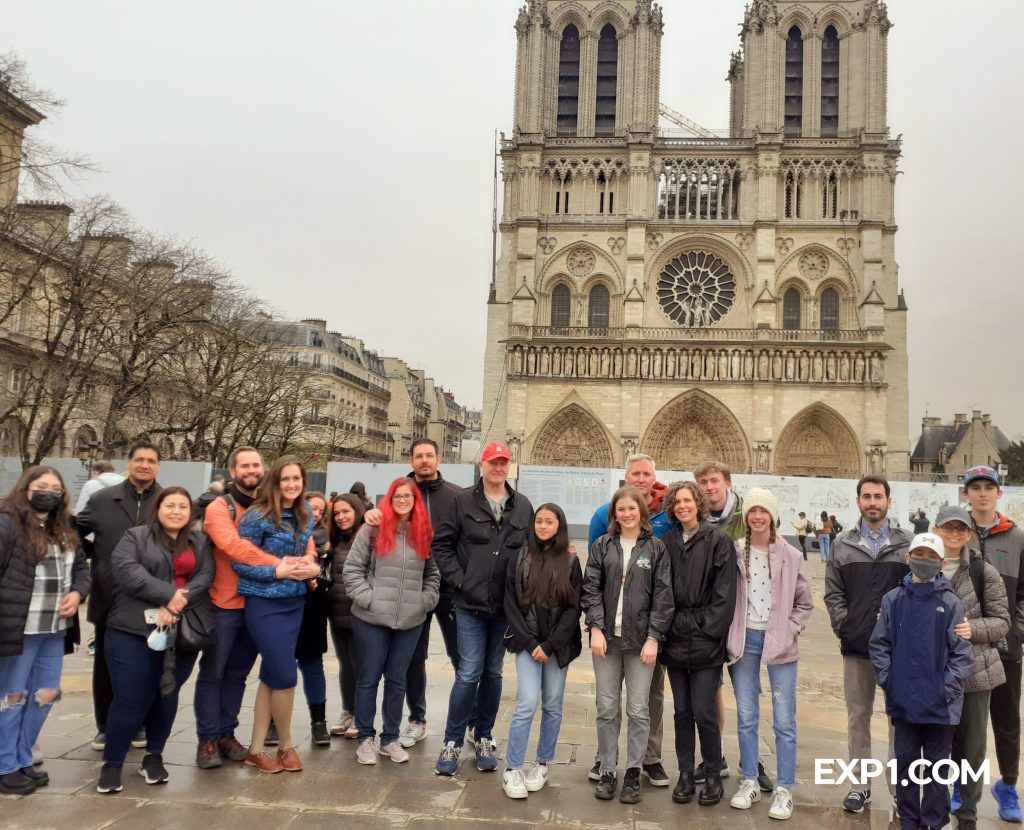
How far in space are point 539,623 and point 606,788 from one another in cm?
88

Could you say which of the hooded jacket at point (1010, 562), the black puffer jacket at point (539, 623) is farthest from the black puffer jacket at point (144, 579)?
the hooded jacket at point (1010, 562)

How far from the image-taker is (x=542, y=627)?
4.46m

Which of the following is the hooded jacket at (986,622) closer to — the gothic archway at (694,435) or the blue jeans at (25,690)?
the blue jeans at (25,690)

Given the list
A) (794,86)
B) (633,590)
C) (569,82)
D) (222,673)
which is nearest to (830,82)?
(794,86)

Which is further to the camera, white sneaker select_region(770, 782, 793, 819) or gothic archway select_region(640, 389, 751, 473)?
gothic archway select_region(640, 389, 751, 473)

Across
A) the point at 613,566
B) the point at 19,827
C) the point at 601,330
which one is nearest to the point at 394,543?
the point at 613,566

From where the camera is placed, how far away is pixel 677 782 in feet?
14.8

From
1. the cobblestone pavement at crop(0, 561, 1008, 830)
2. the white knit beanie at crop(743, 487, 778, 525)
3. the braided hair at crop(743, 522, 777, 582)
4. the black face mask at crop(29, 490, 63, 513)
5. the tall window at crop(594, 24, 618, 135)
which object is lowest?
the cobblestone pavement at crop(0, 561, 1008, 830)

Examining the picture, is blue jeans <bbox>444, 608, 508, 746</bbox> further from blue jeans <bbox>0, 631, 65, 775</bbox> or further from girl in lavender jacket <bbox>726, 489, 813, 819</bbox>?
blue jeans <bbox>0, 631, 65, 775</bbox>

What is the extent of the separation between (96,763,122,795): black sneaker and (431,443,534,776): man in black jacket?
5.24 ft

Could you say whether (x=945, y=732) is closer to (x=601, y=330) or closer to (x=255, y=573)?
(x=255, y=573)

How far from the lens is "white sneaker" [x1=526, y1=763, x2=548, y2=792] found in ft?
14.3

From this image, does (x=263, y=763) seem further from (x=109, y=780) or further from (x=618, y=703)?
(x=618, y=703)

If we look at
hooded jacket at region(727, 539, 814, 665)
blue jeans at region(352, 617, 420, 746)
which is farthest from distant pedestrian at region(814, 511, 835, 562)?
blue jeans at region(352, 617, 420, 746)
